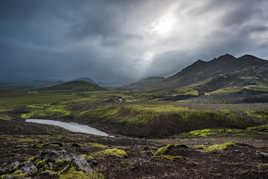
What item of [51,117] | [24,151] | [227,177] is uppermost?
[227,177]

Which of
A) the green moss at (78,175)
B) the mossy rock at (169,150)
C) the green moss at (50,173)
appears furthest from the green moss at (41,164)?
the mossy rock at (169,150)

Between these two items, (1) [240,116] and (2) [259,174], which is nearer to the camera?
(2) [259,174]

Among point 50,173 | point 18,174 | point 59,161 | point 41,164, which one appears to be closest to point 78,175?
point 50,173

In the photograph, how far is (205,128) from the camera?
71.9 meters

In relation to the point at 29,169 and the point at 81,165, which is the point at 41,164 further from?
the point at 81,165

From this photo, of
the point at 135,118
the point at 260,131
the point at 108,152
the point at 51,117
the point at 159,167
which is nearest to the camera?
the point at 159,167

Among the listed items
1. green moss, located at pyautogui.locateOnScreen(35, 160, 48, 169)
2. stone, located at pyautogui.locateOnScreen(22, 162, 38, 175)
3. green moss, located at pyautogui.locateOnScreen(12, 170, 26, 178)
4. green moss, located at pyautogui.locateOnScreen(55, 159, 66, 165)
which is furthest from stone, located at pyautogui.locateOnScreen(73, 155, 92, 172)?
green moss, located at pyautogui.locateOnScreen(12, 170, 26, 178)

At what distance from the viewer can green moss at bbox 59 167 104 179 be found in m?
16.7

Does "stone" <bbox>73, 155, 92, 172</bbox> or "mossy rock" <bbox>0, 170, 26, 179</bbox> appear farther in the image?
"stone" <bbox>73, 155, 92, 172</bbox>

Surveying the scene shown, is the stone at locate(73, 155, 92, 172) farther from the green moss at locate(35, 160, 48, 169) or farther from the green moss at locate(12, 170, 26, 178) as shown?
the green moss at locate(12, 170, 26, 178)

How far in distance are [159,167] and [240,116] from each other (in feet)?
263

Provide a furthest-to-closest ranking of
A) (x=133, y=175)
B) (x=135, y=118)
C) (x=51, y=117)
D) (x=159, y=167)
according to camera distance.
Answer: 1. (x=51, y=117)
2. (x=135, y=118)
3. (x=159, y=167)
4. (x=133, y=175)

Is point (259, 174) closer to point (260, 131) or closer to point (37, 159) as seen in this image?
point (37, 159)

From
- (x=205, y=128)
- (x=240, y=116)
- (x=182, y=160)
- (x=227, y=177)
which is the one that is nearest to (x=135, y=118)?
(x=205, y=128)
